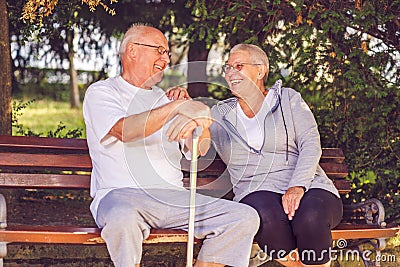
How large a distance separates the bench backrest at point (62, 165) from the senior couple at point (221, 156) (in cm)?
26

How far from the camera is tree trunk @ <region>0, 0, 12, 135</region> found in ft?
17.7

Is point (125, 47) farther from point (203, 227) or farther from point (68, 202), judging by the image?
point (68, 202)

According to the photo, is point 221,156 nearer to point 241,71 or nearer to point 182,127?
point 241,71

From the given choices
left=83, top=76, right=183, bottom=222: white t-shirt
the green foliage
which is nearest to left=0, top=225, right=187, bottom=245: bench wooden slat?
left=83, top=76, right=183, bottom=222: white t-shirt

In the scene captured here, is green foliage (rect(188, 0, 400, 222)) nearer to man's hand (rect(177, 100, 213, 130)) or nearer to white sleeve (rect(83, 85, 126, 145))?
white sleeve (rect(83, 85, 126, 145))

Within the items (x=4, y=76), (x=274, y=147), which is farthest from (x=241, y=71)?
(x=4, y=76)

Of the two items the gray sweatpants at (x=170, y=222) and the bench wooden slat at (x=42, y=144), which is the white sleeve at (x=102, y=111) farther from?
the bench wooden slat at (x=42, y=144)

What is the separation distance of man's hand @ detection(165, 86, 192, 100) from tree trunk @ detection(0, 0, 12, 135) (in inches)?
64.4

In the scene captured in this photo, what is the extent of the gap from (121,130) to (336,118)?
243 centimetres

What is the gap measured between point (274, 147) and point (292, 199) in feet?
1.33

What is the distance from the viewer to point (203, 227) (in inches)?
156

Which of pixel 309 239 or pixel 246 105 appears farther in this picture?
pixel 246 105

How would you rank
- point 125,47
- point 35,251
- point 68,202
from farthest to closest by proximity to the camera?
1. point 68,202
2. point 35,251
3. point 125,47

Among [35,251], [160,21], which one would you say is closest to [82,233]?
[35,251]
